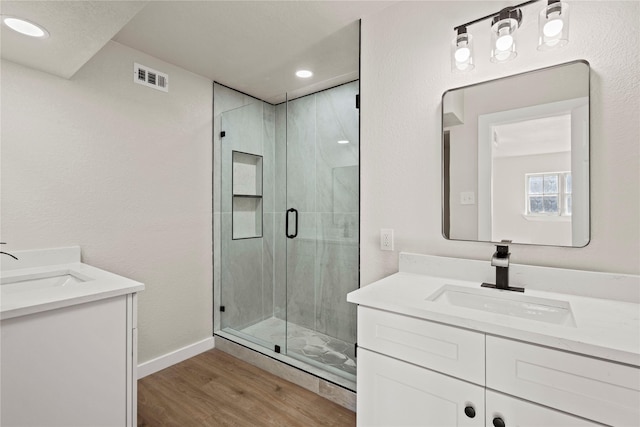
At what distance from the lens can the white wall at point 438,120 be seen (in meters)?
1.24

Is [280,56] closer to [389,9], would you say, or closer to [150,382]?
[389,9]

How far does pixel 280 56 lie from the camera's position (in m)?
2.33

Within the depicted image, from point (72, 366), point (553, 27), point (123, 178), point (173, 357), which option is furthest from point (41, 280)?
point (553, 27)

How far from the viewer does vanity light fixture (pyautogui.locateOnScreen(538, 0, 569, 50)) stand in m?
1.26

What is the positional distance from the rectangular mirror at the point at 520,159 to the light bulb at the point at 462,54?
0.14 metres

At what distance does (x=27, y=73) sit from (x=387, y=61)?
2.05 m

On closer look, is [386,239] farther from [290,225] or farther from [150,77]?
[150,77]

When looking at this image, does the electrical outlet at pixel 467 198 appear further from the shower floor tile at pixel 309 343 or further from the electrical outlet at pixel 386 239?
the shower floor tile at pixel 309 343

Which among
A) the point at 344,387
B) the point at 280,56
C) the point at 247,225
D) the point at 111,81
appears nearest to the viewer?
the point at 344,387

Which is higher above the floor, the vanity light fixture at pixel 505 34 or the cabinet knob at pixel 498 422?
the vanity light fixture at pixel 505 34

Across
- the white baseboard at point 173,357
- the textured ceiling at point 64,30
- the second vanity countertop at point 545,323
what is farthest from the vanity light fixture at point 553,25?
the white baseboard at point 173,357

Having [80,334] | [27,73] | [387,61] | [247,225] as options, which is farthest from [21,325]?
[387,61]

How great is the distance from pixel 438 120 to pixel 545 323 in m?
1.07

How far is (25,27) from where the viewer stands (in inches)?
54.9
